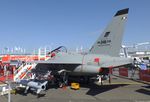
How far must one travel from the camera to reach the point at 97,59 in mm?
16500

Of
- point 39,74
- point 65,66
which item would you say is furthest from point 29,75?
point 65,66

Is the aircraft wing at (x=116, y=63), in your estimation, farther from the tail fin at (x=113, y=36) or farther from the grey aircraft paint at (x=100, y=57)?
the tail fin at (x=113, y=36)

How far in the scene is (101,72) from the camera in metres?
16.0

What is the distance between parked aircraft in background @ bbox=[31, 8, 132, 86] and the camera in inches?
637

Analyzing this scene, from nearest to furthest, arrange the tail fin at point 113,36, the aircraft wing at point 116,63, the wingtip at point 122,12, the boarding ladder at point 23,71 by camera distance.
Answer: the aircraft wing at point 116,63
the tail fin at point 113,36
the wingtip at point 122,12
the boarding ladder at point 23,71

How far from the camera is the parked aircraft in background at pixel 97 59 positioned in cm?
1617

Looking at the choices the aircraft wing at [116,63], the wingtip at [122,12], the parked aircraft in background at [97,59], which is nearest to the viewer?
the aircraft wing at [116,63]

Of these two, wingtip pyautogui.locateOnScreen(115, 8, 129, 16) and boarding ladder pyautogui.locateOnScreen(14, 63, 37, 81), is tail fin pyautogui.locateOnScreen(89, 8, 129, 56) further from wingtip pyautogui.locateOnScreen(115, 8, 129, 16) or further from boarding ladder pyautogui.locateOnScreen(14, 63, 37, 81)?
boarding ladder pyautogui.locateOnScreen(14, 63, 37, 81)

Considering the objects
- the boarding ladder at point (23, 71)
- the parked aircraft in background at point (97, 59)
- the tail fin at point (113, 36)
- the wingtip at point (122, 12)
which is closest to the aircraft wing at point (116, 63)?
the parked aircraft in background at point (97, 59)

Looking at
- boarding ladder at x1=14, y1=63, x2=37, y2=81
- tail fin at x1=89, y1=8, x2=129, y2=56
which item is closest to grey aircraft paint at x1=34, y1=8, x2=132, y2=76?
tail fin at x1=89, y1=8, x2=129, y2=56

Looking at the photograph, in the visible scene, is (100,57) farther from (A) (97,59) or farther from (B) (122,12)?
(B) (122,12)

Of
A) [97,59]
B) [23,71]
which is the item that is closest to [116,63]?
[97,59]

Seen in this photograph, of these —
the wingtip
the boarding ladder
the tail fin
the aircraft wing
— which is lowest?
the boarding ladder

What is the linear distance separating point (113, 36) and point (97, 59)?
7.27 ft
